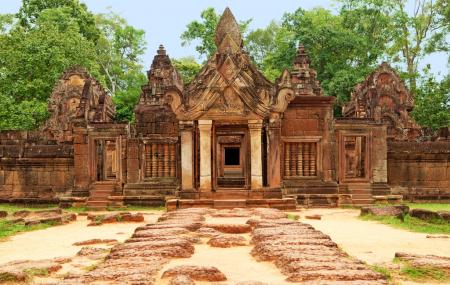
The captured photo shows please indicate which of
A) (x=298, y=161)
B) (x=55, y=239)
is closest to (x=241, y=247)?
(x=55, y=239)

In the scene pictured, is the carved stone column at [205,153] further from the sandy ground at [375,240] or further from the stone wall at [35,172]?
the stone wall at [35,172]

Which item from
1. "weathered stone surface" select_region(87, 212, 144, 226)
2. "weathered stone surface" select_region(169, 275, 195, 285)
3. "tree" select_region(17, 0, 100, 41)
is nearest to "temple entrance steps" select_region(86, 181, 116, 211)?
"weathered stone surface" select_region(87, 212, 144, 226)

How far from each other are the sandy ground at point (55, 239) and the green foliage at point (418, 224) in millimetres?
4471

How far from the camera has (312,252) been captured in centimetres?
618

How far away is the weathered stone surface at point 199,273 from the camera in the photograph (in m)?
5.38

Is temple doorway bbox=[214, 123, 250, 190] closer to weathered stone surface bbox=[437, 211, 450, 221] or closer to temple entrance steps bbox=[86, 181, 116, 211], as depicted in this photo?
temple entrance steps bbox=[86, 181, 116, 211]

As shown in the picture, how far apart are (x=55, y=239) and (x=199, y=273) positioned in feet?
17.0

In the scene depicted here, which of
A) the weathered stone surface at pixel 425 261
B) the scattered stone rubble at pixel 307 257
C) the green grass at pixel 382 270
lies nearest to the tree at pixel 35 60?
the scattered stone rubble at pixel 307 257

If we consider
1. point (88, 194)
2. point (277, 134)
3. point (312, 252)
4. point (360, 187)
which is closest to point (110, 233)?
point (312, 252)

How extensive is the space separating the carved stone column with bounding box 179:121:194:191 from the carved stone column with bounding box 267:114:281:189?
1825mm

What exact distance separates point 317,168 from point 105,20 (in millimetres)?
37385

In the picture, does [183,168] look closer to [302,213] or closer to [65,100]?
[302,213]

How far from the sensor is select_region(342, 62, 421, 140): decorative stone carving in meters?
25.1

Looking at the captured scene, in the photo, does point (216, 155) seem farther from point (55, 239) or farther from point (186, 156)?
point (55, 239)
